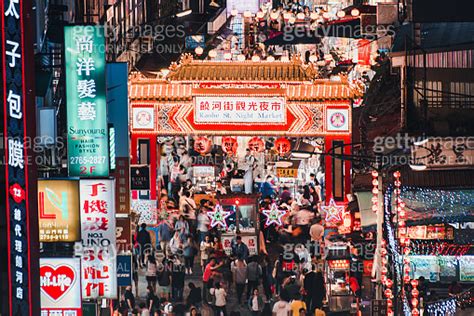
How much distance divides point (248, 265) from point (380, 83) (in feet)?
47.4

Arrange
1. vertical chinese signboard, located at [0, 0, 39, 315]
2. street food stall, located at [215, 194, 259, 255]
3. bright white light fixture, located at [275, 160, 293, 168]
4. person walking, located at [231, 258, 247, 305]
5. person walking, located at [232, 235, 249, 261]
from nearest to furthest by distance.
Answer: vertical chinese signboard, located at [0, 0, 39, 315] → person walking, located at [231, 258, 247, 305] → person walking, located at [232, 235, 249, 261] → street food stall, located at [215, 194, 259, 255] → bright white light fixture, located at [275, 160, 293, 168]

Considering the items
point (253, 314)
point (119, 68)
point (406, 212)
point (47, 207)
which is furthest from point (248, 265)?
point (47, 207)

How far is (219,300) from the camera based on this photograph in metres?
29.5

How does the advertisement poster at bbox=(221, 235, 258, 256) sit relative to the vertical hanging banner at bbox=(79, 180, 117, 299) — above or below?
below

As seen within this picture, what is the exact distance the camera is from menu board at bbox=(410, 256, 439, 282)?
30.9 metres

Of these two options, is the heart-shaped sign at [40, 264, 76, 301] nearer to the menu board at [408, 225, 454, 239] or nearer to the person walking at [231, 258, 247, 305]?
the person walking at [231, 258, 247, 305]

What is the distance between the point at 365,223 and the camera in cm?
3256

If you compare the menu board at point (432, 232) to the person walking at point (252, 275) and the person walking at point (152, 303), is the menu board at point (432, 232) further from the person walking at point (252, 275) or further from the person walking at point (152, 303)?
the person walking at point (152, 303)

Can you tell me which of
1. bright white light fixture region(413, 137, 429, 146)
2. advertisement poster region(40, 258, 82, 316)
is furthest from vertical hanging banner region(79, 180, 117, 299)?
bright white light fixture region(413, 137, 429, 146)

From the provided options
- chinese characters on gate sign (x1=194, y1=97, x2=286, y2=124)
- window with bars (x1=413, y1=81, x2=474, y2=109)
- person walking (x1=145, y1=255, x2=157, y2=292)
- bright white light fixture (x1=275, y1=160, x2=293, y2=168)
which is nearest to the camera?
person walking (x1=145, y1=255, x2=157, y2=292)

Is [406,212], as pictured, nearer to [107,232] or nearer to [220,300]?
[220,300]

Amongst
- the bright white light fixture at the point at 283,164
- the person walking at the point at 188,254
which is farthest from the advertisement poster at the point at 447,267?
the bright white light fixture at the point at 283,164

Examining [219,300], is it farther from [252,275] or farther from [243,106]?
[243,106]

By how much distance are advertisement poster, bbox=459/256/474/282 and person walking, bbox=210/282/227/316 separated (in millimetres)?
5768
